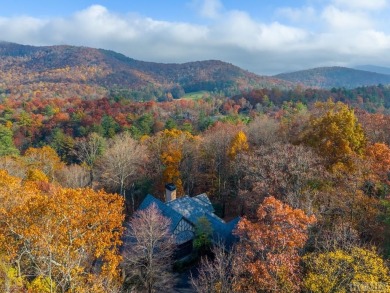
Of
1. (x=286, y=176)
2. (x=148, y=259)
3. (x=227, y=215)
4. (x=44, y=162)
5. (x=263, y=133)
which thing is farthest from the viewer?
(x=44, y=162)

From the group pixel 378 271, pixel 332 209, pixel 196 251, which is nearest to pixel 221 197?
pixel 196 251

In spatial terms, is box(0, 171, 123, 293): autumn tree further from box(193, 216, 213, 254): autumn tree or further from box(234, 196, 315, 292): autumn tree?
box(193, 216, 213, 254): autumn tree

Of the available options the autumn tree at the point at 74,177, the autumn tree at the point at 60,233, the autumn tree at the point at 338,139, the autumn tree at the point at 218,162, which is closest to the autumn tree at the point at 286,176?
the autumn tree at the point at 338,139

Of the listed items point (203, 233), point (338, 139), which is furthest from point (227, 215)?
point (338, 139)

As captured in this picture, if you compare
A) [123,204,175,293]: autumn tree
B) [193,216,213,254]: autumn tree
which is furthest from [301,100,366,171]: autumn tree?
[123,204,175,293]: autumn tree

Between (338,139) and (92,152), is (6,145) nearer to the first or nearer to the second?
(92,152)

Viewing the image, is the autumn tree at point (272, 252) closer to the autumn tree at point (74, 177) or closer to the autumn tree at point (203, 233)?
the autumn tree at point (203, 233)
